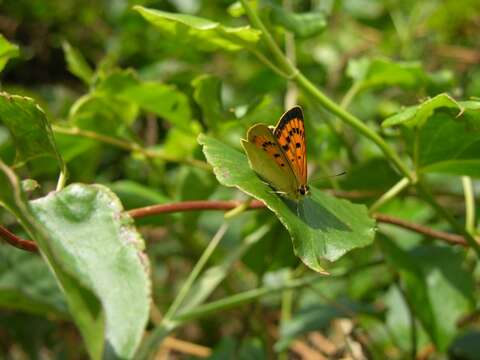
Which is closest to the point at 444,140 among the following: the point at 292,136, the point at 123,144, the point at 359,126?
the point at 359,126

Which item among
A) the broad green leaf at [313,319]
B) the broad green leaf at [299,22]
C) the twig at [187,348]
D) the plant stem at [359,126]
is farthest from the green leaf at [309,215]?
the twig at [187,348]

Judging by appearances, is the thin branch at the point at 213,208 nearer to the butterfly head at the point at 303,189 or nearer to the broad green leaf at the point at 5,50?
the butterfly head at the point at 303,189

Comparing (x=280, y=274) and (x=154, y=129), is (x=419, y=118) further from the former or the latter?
(x=154, y=129)

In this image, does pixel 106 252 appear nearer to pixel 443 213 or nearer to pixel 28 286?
pixel 443 213

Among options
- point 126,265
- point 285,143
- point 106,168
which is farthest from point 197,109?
point 106,168

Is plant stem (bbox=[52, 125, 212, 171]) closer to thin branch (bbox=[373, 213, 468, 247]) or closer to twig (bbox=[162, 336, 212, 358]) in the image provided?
thin branch (bbox=[373, 213, 468, 247])

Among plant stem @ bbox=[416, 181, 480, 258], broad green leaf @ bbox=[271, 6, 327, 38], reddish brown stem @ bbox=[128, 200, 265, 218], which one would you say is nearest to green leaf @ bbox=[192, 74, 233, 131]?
broad green leaf @ bbox=[271, 6, 327, 38]
